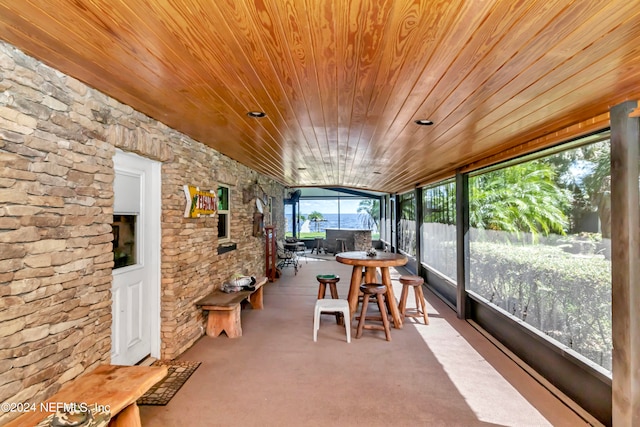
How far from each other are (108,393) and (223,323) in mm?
2004

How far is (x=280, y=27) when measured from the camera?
1374mm

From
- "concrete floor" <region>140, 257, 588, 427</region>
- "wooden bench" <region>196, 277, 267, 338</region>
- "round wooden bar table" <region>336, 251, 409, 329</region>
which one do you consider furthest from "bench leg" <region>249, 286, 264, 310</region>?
"round wooden bar table" <region>336, 251, 409, 329</region>

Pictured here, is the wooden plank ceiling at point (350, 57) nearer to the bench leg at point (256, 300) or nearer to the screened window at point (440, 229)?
the screened window at point (440, 229)

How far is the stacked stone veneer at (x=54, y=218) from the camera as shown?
1.61 metres

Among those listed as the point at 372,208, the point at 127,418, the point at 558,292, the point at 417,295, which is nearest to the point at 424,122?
the point at 558,292

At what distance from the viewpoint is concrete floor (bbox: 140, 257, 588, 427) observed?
234 cm

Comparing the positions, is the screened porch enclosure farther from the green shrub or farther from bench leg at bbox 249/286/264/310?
bench leg at bbox 249/286/264/310

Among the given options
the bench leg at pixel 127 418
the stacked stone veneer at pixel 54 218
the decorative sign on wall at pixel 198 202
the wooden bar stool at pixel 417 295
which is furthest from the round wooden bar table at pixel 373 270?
the bench leg at pixel 127 418

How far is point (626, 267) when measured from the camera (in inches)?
80.7

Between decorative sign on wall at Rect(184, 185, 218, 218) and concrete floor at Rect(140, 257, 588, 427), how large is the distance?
4.84 feet

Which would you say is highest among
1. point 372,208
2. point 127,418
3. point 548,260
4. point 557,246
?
point 372,208

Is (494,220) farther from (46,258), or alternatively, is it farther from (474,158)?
(46,258)

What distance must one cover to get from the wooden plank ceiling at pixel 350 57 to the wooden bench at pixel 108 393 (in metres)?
1.83

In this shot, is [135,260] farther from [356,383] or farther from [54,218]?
[356,383]
